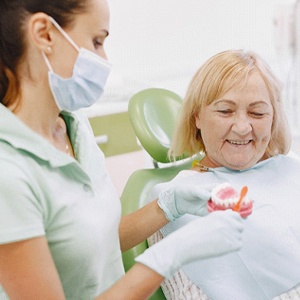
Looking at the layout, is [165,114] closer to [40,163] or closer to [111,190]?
[111,190]

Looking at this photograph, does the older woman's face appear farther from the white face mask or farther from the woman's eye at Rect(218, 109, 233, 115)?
the white face mask

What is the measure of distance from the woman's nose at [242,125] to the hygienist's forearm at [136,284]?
26.1 inches

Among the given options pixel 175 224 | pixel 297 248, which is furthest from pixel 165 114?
pixel 297 248

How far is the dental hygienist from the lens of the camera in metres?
1.00

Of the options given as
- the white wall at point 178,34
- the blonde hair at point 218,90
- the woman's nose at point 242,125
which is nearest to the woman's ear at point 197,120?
the blonde hair at point 218,90

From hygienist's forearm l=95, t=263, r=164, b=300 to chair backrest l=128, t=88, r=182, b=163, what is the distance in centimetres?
82

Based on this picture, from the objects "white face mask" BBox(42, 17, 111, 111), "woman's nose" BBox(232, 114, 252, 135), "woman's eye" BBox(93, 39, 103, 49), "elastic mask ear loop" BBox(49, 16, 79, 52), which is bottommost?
"woman's nose" BBox(232, 114, 252, 135)

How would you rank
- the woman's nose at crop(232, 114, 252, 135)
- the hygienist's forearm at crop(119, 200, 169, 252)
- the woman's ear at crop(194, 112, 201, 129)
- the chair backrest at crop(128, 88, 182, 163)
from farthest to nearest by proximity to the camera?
the chair backrest at crop(128, 88, 182, 163) < the woman's ear at crop(194, 112, 201, 129) < the woman's nose at crop(232, 114, 252, 135) < the hygienist's forearm at crop(119, 200, 169, 252)

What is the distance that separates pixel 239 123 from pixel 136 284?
709 mm

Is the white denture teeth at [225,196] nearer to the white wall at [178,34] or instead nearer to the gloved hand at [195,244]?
the gloved hand at [195,244]

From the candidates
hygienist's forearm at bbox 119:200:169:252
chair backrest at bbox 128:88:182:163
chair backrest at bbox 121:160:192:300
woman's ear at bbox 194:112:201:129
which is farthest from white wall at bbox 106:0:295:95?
hygienist's forearm at bbox 119:200:169:252

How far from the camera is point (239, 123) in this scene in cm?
160

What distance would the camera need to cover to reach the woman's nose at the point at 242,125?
1.59 metres

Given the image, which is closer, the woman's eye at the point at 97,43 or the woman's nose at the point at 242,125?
the woman's eye at the point at 97,43
